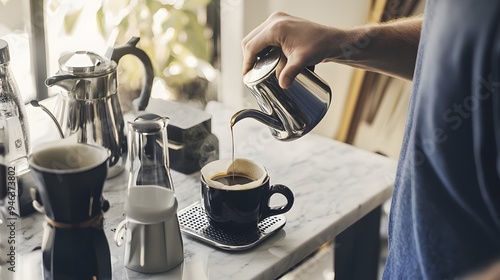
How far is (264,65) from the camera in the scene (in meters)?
1.16

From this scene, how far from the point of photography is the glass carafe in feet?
3.74

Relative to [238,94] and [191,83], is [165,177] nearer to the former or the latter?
[238,94]

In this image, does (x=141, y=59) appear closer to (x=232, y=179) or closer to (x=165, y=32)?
(x=232, y=179)

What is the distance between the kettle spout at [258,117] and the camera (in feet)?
3.73

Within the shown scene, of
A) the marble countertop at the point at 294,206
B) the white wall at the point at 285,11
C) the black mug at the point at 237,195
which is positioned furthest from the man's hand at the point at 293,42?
the white wall at the point at 285,11

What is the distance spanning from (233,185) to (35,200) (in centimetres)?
33

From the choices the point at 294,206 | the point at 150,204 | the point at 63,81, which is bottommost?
the point at 294,206

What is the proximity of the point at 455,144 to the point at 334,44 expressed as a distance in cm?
38

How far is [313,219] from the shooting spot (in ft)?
4.15

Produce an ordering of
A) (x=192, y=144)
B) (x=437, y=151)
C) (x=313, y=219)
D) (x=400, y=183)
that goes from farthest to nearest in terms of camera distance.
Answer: (x=192, y=144), (x=313, y=219), (x=400, y=183), (x=437, y=151)

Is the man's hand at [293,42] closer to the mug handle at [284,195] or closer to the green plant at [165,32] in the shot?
the mug handle at [284,195]

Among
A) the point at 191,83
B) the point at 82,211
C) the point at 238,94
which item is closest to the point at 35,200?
the point at 82,211

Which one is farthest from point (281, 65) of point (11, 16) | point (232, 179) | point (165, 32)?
point (165, 32)

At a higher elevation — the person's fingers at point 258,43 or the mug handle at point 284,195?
the person's fingers at point 258,43
